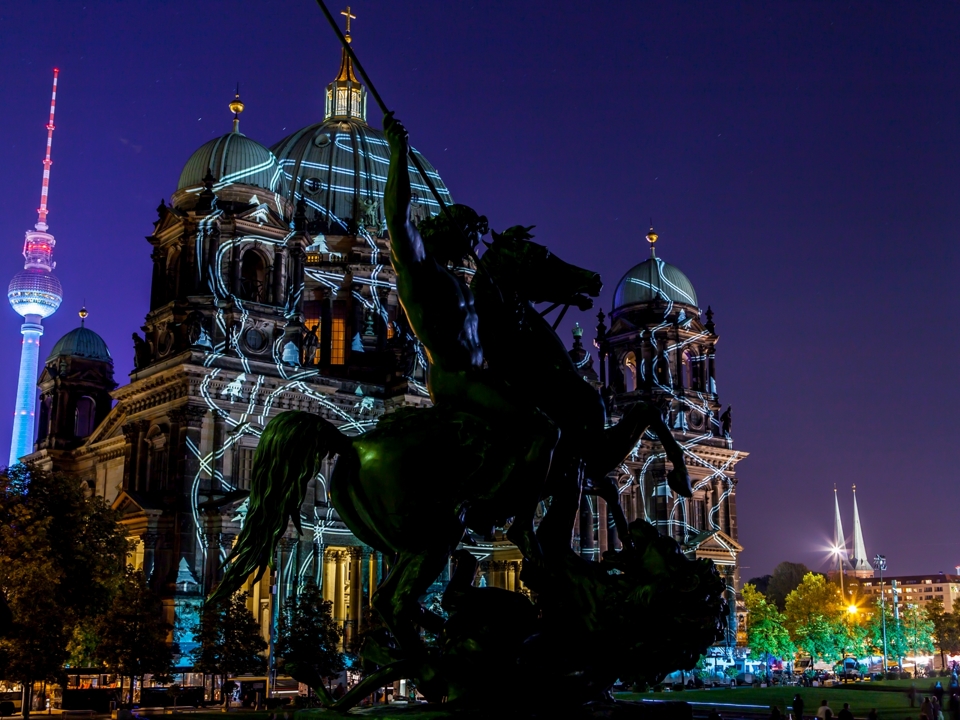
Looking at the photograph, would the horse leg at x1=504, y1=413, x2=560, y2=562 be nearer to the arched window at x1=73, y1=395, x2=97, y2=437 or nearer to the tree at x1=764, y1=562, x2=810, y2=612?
the arched window at x1=73, y1=395, x2=97, y2=437

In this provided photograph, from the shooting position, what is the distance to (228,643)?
4659 centimetres

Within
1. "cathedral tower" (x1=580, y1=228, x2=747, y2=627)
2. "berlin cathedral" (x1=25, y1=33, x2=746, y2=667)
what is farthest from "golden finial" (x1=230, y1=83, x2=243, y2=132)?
"cathedral tower" (x1=580, y1=228, x2=747, y2=627)

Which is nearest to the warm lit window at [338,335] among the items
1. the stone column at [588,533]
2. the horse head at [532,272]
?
the stone column at [588,533]

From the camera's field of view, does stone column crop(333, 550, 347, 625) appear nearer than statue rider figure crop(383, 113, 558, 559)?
No

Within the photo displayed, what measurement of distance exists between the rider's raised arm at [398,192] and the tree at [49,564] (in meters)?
32.5

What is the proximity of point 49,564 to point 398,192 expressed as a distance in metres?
35.3

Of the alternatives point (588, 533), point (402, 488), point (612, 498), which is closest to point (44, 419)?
point (588, 533)

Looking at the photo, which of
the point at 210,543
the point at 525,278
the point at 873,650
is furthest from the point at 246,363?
the point at 873,650

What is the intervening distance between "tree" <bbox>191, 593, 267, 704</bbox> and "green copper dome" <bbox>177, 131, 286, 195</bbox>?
25.6m

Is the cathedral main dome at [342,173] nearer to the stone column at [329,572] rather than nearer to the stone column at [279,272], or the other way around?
the stone column at [279,272]

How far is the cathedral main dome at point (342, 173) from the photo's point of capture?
81.8 m

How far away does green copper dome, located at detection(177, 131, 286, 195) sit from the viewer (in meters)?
63.5

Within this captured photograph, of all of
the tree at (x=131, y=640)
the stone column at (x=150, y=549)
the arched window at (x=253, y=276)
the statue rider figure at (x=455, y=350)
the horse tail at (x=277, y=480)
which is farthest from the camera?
the arched window at (x=253, y=276)

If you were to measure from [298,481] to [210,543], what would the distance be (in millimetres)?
47217
